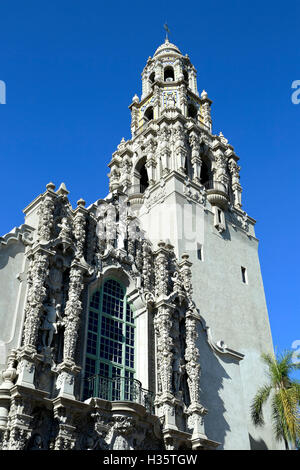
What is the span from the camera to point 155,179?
35.5m

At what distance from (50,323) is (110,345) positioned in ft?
12.4

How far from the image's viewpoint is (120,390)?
71.2 feet

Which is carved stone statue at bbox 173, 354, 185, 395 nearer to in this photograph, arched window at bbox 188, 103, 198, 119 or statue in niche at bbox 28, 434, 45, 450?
statue in niche at bbox 28, 434, 45, 450

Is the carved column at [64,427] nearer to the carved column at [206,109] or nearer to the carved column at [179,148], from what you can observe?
the carved column at [179,148]

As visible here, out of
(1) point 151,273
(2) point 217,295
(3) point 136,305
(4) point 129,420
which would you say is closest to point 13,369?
(4) point 129,420

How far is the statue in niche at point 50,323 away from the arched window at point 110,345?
224cm

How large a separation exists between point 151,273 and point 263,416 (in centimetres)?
1023

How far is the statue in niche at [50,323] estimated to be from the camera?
20188 millimetres

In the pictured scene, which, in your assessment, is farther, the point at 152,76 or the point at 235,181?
the point at 152,76

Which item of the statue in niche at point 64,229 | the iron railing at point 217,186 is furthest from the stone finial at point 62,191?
the iron railing at point 217,186

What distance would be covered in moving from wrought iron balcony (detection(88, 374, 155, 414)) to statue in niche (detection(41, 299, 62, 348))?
2425mm

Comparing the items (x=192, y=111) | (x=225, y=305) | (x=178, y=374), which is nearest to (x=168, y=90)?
(x=192, y=111)

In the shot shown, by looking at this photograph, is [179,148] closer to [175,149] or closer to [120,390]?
[175,149]

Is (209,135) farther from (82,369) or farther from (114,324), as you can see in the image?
(82,369)
